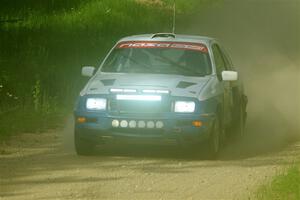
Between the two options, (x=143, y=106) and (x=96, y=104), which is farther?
(x=96, y=104)

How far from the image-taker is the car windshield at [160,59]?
45.0ft

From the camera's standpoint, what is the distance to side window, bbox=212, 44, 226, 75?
14.2 m

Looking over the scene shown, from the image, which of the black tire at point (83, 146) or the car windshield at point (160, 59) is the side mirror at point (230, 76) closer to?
the car windshield at point (160, 59)

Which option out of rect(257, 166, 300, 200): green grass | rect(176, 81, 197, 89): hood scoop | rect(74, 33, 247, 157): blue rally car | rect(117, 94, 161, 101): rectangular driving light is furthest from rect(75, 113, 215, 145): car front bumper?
rect(257, 166, 300, 200): green grass

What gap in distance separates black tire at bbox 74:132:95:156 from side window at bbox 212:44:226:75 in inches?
79.8

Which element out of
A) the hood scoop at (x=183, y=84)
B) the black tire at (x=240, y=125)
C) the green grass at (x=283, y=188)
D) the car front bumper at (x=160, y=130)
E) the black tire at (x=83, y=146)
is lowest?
the black tire at (x=240, y=125)

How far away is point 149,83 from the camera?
12867 millimetres

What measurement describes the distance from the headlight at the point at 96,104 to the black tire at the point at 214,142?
4.16 feet

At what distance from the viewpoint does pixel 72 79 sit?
67.9ft

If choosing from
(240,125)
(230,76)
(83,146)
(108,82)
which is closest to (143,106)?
(108,82)

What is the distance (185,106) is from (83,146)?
1.29 metres

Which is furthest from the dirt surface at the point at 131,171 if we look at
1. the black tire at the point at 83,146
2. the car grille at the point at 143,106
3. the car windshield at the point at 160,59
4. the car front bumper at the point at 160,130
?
the car windshield at the point at 160,59

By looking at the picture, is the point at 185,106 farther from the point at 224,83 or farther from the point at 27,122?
the point at 27,122

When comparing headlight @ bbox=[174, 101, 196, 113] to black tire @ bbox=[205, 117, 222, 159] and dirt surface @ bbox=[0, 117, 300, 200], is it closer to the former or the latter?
black tire @ bbox=[205, 117, 222, 159]
